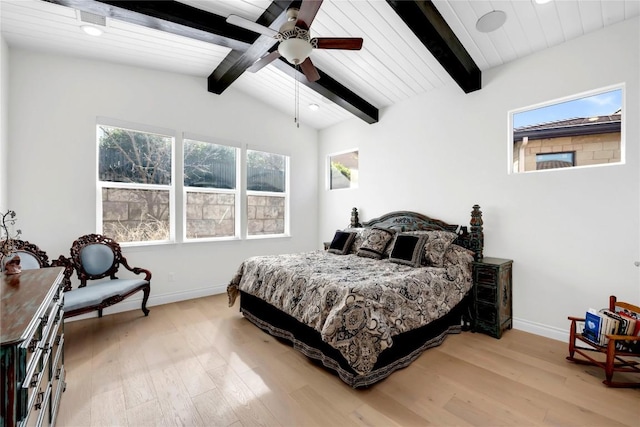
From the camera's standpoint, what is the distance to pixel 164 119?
396 cm

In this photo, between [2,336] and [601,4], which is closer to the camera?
[2,336]

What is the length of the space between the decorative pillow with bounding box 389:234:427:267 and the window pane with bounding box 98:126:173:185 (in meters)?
3.31

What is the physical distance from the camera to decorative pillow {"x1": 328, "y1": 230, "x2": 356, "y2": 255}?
156 inches

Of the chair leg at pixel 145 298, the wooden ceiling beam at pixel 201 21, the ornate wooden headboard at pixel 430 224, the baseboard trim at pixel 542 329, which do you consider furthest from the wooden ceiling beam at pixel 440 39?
the chair leg at pixel 145 298

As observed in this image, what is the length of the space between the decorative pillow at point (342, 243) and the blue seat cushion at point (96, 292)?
7.97ft

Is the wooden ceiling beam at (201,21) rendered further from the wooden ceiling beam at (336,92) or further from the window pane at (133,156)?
the window pane at (133,156)

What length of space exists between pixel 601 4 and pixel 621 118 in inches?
39.8

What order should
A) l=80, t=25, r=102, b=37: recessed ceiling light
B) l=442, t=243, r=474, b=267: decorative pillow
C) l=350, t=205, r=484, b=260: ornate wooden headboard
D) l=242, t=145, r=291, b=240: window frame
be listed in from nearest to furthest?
1. l=80, t=25, r=102, b=37: recessed ceiling light
2. l=442, t=243, r=474, b=267: decorative pillow
3. l=350, t=205, r=484, b=260: ornate wooden headboard
4. l=242, t=145, r=291, b=240: window frame

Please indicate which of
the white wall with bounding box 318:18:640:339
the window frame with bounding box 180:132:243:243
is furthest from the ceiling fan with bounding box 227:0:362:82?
the window frame with bounding box 180:132:243:243

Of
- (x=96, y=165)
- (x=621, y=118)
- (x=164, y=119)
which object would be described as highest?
(x=164, y=119)

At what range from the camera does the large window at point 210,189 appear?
168 inches

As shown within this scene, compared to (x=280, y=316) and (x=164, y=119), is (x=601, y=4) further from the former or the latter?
(x=164, y=119)

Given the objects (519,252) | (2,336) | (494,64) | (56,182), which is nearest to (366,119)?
(494,64)

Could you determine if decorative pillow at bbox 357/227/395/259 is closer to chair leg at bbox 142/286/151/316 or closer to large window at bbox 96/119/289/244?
large window at bbox 96/119/289/244
